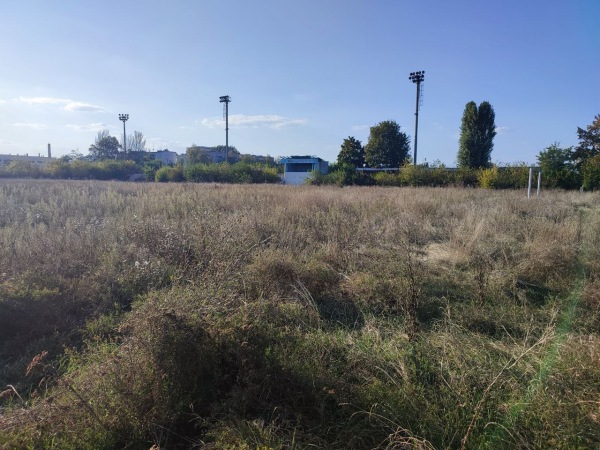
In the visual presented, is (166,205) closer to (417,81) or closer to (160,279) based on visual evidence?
(160,279)

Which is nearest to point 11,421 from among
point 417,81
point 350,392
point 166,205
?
point 350,392

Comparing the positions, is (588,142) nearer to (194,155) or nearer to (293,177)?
(293,177)

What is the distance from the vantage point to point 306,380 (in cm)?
298

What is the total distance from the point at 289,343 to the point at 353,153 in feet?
189

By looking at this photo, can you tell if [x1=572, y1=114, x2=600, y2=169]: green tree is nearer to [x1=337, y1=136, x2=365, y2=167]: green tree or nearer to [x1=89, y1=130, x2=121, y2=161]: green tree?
[x1=337, y1=136, x2=365, y2=167]: green tree

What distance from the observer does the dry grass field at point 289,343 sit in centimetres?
255

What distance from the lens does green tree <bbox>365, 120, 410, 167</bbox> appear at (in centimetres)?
5612

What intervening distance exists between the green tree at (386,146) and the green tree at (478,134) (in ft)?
37.5

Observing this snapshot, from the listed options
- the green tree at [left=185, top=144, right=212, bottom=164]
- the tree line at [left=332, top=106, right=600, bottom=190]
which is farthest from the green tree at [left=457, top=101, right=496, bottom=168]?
the green tree at [left=185, top=144, right=212, bottom=164]

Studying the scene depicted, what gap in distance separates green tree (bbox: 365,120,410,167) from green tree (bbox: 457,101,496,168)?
11.4 m

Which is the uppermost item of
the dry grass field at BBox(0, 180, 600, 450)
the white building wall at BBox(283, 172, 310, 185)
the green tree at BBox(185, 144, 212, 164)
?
the green tree at BBox(185, 144, 212, 164)

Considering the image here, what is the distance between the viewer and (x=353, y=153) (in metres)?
59.2

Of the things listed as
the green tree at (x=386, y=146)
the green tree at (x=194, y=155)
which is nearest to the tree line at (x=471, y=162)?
the green tree at (x=386, y=146)

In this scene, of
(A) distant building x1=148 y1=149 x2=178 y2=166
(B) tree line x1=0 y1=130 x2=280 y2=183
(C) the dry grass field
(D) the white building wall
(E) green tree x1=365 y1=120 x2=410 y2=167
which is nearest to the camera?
A: (C) the dry grass field
